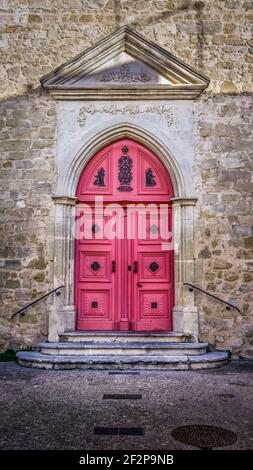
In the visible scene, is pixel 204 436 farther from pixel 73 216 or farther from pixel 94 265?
pixel 73 216

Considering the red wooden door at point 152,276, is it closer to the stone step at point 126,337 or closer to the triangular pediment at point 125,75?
the stone step at point 126,337

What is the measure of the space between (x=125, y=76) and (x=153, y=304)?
3.64 meters

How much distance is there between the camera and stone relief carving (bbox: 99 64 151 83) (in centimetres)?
696

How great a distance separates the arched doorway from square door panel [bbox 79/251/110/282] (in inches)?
0.6

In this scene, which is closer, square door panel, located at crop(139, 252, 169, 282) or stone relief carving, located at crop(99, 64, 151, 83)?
square door panel, located at crop(139, 252, 169, 282)

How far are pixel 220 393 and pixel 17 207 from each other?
399cm

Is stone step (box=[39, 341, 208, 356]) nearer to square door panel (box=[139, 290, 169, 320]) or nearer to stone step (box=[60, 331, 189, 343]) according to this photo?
stone step (box=[60, 331, 189, 343])

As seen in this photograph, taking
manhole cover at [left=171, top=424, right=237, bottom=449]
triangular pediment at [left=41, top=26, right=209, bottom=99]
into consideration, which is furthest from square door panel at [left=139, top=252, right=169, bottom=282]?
manhole cover at [left=171, top=424, right=237, bottom=449]

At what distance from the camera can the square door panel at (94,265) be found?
269 inches

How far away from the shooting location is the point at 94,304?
22.3 ft

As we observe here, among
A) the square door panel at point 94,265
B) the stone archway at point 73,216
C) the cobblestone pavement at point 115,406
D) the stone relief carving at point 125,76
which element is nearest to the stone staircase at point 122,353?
the cobblestone pavement at point 115,406

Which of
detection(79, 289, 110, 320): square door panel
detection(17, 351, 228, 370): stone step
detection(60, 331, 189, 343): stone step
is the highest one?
detection(79, 289, 110, 320): square door panel

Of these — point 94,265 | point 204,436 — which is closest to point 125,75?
point 94,265
